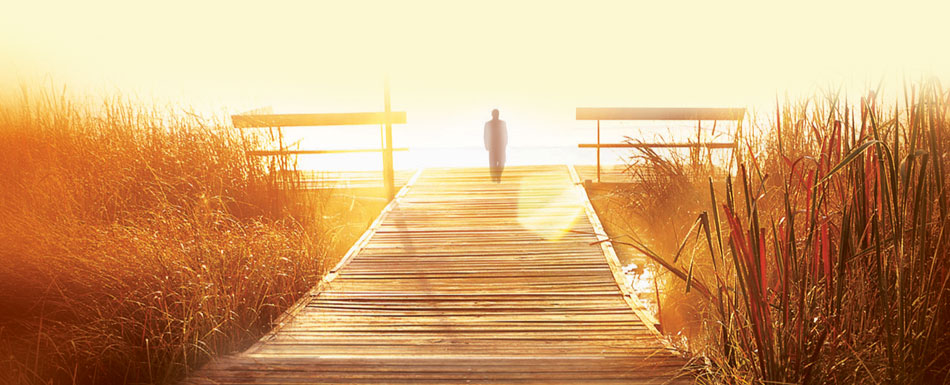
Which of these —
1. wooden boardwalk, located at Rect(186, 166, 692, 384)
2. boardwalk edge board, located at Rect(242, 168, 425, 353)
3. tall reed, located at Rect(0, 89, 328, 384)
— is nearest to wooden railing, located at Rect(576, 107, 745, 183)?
wooden boardwalk, located at Rect(186, 166, 692, 384)

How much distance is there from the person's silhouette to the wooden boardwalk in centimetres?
327

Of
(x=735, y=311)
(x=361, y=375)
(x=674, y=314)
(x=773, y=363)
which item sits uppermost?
(x=735, y=311)

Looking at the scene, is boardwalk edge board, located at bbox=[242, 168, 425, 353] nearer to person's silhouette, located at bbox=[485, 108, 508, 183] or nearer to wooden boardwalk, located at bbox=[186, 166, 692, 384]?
wooden boardwalk, located at bbox=[186, 166, 692, 384]

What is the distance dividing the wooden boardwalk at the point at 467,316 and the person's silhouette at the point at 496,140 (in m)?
3.27

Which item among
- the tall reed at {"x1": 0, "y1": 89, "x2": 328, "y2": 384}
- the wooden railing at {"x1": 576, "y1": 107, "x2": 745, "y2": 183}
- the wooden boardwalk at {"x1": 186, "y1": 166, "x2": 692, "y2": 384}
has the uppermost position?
the wooden railing at {"x1": 576, "y1": 107, "x2": 745, "y2": 183}

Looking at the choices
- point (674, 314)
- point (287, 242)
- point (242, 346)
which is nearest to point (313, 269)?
point (287, 242)

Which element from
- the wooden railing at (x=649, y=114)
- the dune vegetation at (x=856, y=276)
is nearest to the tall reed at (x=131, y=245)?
the dune vegetation at (x=856, y=276)

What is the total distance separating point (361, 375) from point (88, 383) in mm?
1543

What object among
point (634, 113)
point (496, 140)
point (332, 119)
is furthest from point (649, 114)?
point (332, 119)

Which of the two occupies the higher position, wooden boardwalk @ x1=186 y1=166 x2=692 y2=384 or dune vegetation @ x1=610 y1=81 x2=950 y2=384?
dune vegetation @ x1=610 y1=81 x2=950 y2=384

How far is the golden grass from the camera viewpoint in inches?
142

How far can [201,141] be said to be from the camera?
6.52m

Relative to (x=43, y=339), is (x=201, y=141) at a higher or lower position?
higher

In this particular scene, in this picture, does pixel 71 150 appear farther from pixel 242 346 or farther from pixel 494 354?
pixel 494 354
